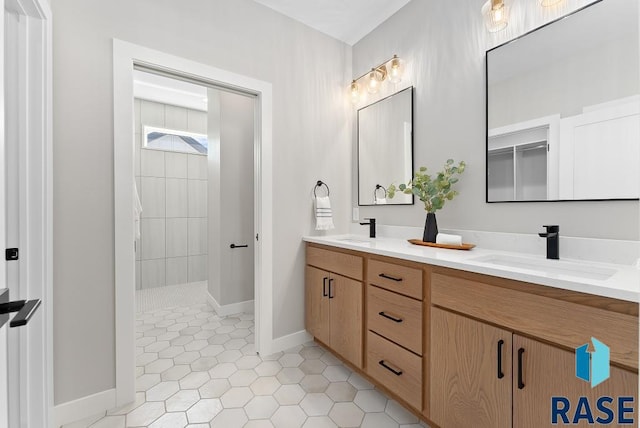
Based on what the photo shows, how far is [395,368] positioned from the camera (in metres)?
1.55

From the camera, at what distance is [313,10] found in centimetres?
223

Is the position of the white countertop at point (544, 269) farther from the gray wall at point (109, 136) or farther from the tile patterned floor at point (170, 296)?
the tile patterned floor at point (170, 296)

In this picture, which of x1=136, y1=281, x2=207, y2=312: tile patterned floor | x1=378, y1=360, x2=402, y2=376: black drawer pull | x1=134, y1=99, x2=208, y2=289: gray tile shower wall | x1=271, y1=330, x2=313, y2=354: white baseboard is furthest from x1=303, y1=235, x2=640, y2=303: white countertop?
x1=134, y1=99, x2=208, y2=289: gray tile shower wall

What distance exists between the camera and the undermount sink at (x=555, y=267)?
1.15 meters

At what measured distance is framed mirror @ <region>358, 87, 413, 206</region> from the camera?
2166mm

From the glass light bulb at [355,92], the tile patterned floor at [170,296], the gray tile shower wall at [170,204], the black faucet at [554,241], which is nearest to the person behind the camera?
the black faucet at [554,241]

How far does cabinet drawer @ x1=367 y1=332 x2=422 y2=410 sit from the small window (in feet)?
12.6

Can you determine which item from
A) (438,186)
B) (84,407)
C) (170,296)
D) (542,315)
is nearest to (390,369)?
(542,315)

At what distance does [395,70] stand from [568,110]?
1.15 meters

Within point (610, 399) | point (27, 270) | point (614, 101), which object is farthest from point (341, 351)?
point (614, 101)

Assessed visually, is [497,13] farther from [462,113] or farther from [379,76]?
[379,76]

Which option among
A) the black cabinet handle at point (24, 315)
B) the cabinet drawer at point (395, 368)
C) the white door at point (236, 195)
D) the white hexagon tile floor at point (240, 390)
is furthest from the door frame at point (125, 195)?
the cabinet drawer at point (395, 368)

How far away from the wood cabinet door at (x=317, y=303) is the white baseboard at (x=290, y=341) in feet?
0.25

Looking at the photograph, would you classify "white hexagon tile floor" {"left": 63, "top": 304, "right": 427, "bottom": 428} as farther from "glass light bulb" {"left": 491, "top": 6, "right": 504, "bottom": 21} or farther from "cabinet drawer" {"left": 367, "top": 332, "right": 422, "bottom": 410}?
"glass light bulb" {"left": 491, "top": 6, "right": 504, "bottom": 21}
